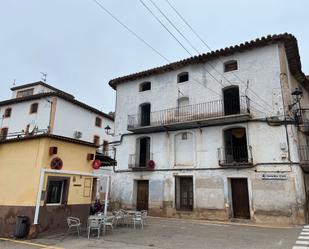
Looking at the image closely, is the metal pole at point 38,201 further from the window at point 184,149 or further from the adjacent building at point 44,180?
the window at point 184,149

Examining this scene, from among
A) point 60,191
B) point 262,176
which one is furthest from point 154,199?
point 60,191

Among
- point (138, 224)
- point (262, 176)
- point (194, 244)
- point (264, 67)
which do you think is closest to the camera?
point (194, 244)

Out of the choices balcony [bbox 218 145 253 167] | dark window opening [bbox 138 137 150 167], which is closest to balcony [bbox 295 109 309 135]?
balcony [bbox 218 145 253 167]

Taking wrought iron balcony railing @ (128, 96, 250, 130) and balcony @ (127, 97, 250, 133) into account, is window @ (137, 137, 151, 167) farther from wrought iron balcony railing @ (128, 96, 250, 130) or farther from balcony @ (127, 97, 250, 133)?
wrought iron balcony railing @ (128, 96, 250, 130)

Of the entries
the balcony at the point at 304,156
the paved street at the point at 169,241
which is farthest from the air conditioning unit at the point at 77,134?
the balcony at the point at 304,156

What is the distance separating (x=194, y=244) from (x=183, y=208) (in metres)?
8.57

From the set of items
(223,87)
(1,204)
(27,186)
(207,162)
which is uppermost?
(223,87)

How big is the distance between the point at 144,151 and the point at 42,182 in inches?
434

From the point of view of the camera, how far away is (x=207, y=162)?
1592cm

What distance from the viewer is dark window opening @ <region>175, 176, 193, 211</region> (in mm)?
16413

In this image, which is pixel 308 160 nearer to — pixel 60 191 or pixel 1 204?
pixel 60 191

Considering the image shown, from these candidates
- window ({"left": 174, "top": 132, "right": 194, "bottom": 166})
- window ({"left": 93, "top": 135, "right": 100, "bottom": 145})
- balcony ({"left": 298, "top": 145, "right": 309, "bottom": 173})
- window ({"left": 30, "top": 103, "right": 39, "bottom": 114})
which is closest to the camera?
balcony ({"left": 298, "top": 145, "right": 309, "bottom": 173})

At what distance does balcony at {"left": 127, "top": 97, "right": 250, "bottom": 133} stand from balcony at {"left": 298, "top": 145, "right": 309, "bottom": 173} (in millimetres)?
3495

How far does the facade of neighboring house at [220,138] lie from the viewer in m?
13.7
